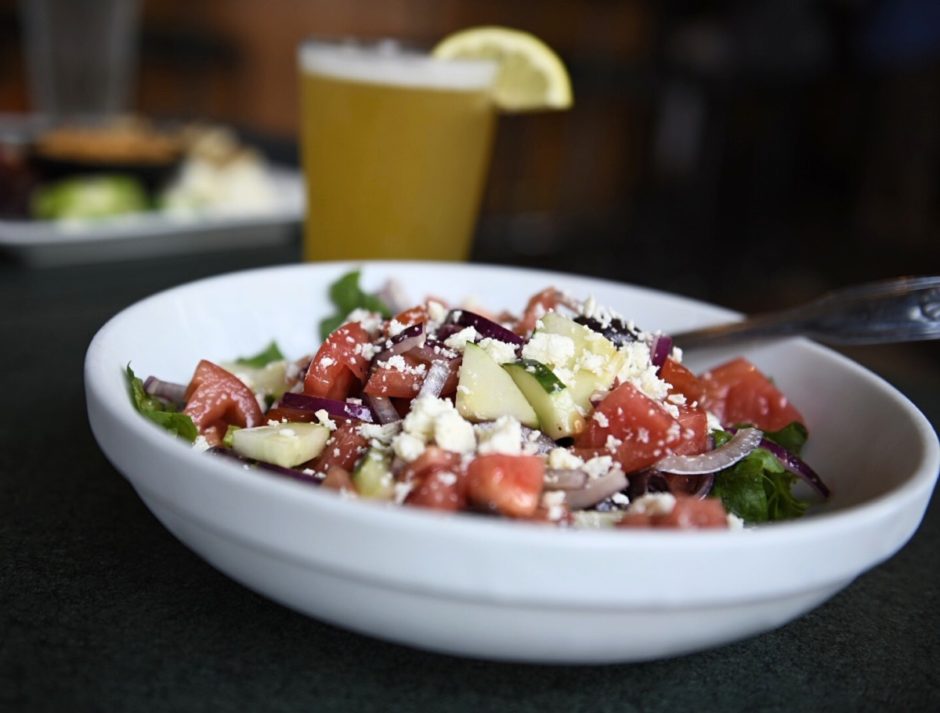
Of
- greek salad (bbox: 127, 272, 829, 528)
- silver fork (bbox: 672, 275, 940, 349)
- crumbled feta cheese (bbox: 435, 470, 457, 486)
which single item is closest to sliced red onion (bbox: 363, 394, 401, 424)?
greek salad (bbox: 127, 272, 829, 528)

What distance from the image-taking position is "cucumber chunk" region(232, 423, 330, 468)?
100 centimetres

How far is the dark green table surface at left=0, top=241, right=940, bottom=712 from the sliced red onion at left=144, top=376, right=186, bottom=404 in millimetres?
135

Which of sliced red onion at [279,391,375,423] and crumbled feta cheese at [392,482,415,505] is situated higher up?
crumbled feta cheese at [392,482,415,505]

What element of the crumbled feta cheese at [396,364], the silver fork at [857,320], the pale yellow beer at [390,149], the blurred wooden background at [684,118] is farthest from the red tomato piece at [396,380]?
the blurred wooden background at [684,118]

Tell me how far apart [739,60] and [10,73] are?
5009mm

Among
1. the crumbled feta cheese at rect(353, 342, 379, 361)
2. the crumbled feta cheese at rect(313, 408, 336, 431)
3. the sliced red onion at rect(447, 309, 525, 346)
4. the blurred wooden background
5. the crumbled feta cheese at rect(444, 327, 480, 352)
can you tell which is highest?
the crumbled feta cheese at rect(444, 327, 480, 352)

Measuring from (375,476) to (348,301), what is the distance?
62cm

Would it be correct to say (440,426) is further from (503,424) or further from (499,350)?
(499,350)

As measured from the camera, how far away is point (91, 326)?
5.88 ft

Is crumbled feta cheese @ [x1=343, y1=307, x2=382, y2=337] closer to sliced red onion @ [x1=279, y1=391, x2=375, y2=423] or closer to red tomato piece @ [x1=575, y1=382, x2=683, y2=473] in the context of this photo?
sliced red onion @ [x1=279, y1=391, x2=375, y2=423]

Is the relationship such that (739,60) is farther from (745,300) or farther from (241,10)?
(241,10)

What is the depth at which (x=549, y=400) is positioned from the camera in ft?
3.45

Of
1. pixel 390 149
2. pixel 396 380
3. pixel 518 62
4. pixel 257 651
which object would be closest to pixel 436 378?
pixel 396 380

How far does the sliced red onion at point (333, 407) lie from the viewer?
3.64 ft
